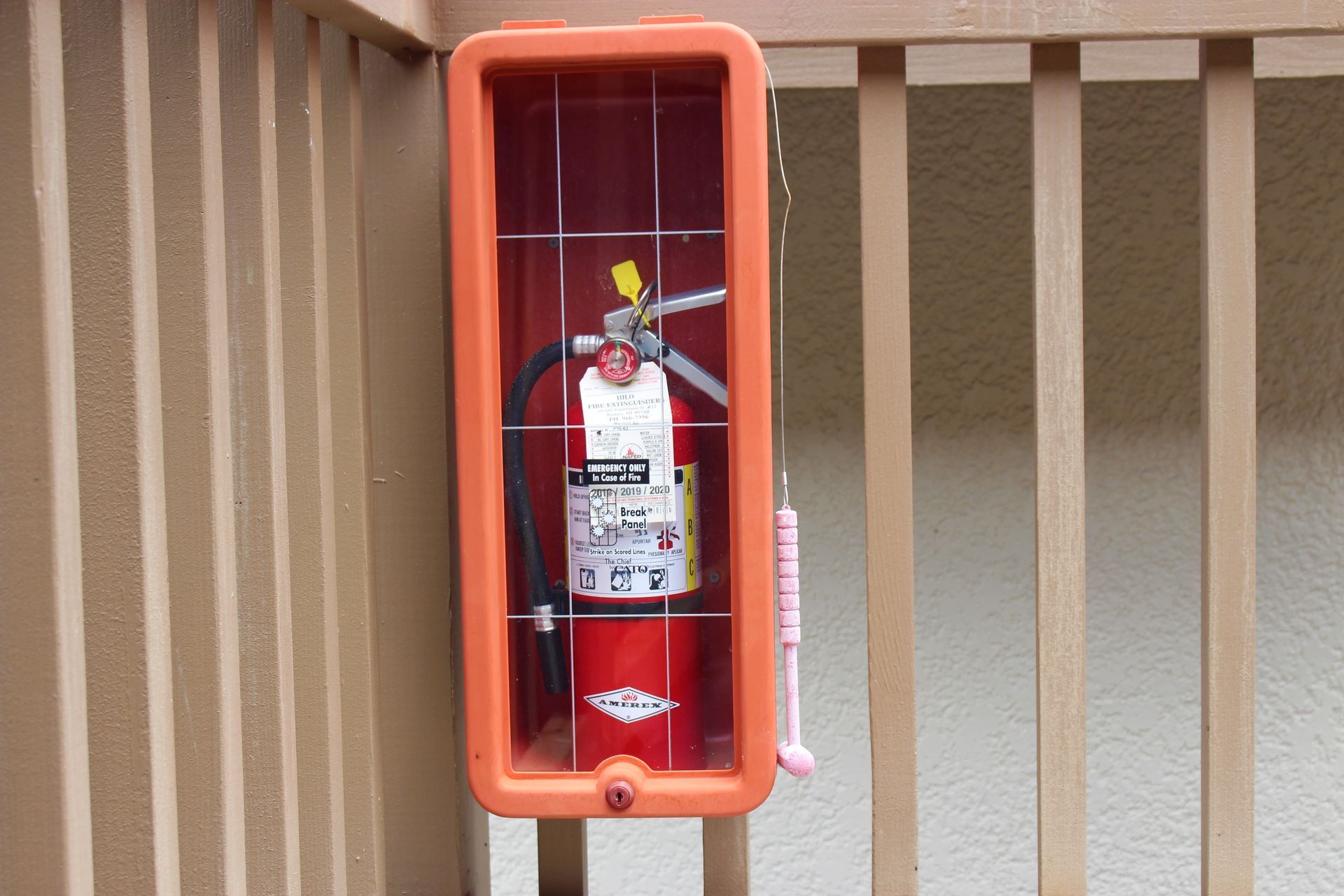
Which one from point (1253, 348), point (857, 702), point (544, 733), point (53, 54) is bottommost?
point (857, 702)

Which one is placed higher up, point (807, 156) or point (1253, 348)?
point (807, 156)

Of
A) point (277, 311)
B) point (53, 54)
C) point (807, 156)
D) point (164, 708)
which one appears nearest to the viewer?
point (53, 54)

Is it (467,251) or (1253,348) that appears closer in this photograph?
(467,251)

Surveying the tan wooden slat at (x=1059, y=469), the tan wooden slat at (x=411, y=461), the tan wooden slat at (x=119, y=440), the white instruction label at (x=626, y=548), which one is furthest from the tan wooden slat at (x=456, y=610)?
the tan wooden slat at (x=1059, y=469)

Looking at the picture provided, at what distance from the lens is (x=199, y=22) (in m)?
0.76

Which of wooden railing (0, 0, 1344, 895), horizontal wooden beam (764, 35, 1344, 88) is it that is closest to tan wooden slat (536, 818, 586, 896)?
wooden railing (0, 0, 1344, 895)

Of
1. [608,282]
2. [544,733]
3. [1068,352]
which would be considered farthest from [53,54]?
[1068,352]

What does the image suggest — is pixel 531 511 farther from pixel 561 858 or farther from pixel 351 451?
pixel 561 858

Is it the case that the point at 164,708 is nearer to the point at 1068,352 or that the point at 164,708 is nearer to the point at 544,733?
the point at 544,733

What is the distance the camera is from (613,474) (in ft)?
3.48

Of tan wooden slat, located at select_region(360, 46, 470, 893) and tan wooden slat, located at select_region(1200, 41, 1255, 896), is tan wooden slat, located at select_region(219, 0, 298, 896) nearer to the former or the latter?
tan wooden slat, located at select_region(360, 46, 470, 893)

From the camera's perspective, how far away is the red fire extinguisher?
107cm

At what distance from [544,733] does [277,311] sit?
0.49 metres

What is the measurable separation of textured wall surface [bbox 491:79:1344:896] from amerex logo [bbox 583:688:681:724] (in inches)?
29.5
